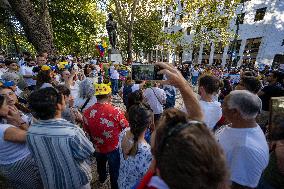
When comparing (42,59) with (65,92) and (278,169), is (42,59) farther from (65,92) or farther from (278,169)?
(278,169)

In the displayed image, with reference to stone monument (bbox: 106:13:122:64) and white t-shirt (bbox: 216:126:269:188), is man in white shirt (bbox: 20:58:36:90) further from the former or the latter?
stone monument (bbox: 106:13:122:64)

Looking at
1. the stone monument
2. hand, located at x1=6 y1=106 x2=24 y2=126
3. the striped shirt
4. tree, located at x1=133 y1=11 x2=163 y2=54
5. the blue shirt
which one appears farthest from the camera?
tree, located at x1=133 y1=11 x2=163 y2=54

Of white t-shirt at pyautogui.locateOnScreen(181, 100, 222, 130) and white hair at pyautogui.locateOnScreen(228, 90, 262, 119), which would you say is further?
white t-shirt at pyautogui.locateOnScreen(181, 100, 222, 130)

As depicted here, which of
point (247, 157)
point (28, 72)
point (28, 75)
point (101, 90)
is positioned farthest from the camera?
point (28, 72)

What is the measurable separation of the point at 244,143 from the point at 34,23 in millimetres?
13637

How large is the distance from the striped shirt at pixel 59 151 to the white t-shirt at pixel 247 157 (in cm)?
144

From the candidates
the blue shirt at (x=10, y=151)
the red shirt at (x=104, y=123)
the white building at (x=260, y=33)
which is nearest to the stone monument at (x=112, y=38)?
the red shirt at (x=104, y=123)

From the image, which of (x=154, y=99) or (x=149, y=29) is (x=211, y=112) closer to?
(x=154, y=99)

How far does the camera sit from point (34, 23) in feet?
43.5

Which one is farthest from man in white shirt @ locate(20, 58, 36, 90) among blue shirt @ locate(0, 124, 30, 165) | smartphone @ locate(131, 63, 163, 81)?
blue shirt @ locate(0, 124, 30, 165)

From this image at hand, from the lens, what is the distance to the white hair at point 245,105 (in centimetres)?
235

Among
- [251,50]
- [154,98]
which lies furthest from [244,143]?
[251,50]

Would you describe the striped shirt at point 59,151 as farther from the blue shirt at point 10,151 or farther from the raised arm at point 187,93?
the raised arm at point 187,93

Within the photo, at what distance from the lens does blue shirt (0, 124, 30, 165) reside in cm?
246
